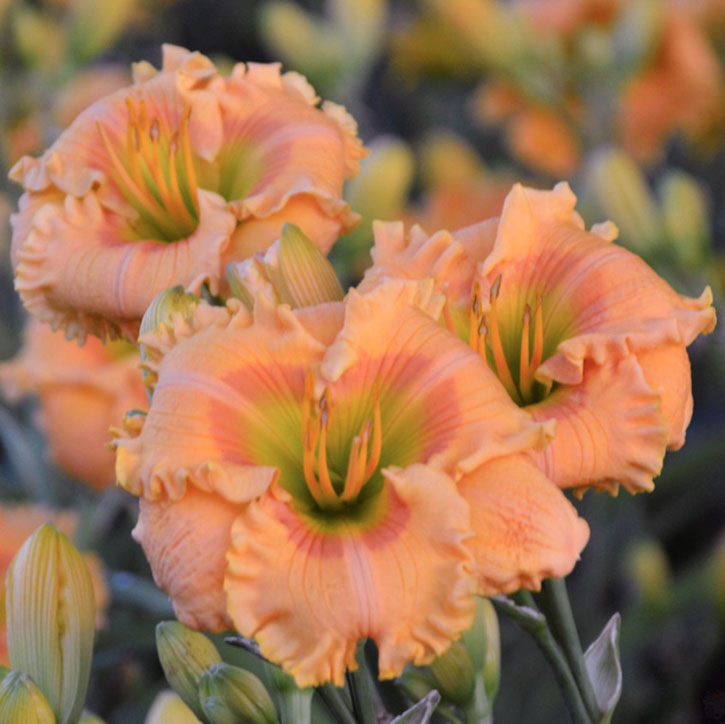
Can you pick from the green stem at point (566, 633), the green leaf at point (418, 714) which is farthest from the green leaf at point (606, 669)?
the green leaf at point (418, 714)

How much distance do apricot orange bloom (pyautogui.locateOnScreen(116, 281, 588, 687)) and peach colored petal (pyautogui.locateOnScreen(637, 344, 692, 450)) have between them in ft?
0.27

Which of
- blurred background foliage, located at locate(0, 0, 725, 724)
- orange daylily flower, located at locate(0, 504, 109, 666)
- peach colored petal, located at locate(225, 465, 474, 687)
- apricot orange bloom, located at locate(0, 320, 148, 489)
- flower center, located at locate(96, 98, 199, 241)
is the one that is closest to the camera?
peach colored petal, located at locate(225, 465, 474, 687)

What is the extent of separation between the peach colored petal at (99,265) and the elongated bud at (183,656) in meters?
0.17

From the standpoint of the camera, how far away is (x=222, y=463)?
49 cm

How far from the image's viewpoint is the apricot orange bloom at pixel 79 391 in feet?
3.40

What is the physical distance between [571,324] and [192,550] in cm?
22

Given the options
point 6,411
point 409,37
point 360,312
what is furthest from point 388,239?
point 409,37

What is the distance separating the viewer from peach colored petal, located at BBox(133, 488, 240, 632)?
1.57 ft

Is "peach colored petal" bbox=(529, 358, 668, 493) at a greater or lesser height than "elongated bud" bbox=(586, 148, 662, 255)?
greater

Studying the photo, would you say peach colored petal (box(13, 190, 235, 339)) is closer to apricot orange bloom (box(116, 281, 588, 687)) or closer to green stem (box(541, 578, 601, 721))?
apricot orange bloom (box(116, 281, 588, 687))

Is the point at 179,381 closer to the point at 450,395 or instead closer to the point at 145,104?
the point at 450,395

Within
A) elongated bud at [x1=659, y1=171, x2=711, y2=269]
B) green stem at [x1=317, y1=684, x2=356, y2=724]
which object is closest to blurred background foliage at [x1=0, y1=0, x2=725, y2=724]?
elongated bud at [x1=659, y1=171, x2=711, y2=269]

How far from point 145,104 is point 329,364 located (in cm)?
25

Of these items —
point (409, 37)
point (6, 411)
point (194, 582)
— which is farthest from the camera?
point (409, 37)
